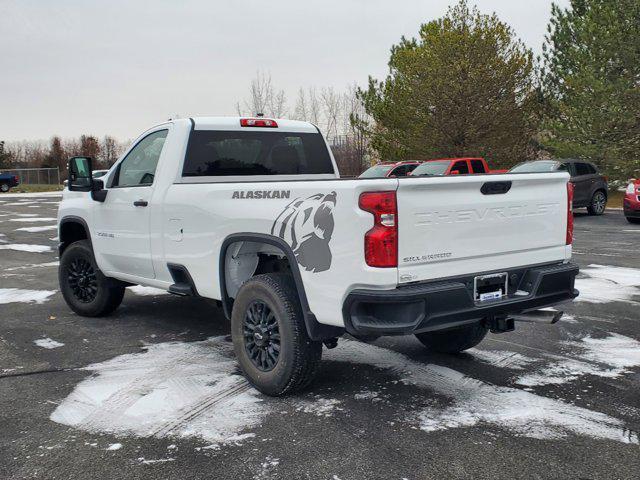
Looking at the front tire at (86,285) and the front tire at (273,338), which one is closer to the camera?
the front tire at (273,338)

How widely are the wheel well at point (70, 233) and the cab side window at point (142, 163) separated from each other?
1017mm

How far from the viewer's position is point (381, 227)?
3.59 meters

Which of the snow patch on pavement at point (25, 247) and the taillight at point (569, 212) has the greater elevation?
the taillight at point (569, 212)

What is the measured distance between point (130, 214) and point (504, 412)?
369cm

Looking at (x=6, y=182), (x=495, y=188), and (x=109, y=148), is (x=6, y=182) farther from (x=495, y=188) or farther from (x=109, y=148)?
(x=495, y=188)

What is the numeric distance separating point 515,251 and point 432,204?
0.83m

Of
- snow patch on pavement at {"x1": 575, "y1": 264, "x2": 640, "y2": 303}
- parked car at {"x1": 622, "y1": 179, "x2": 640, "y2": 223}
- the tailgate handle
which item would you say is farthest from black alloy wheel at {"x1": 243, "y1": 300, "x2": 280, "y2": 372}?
parked car at {"x1": 622, "y1": 179, "x2": 640, "y2": 223}

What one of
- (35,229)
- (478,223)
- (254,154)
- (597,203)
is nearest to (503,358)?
(478,223)

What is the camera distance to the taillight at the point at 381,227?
3.58m

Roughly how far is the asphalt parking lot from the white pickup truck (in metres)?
0.41

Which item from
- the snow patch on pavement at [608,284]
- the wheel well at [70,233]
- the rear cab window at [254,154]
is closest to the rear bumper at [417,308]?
the rear cab window at [254,154]

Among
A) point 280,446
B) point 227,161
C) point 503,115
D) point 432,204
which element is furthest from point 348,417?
point 503,115

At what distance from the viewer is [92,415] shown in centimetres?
405

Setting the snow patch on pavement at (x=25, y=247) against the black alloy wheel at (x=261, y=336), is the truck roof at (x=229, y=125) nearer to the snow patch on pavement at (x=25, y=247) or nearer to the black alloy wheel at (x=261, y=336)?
the black alloy wheel at (x=261, y=336)
